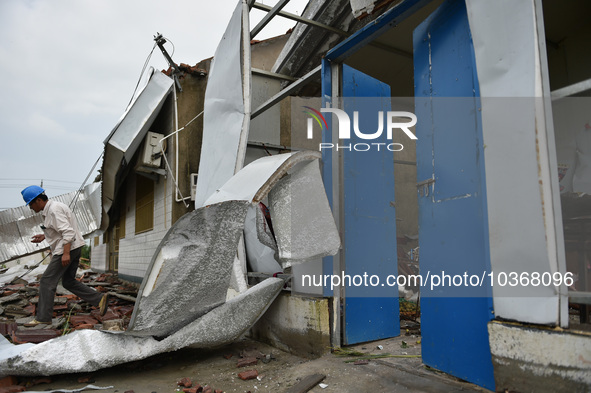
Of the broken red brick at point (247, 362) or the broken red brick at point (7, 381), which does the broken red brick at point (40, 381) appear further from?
the broken red brick at point (247, 362)

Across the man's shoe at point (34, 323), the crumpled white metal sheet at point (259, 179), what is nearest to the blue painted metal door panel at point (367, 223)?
the crumpled white metal sheet at point (259, 179)

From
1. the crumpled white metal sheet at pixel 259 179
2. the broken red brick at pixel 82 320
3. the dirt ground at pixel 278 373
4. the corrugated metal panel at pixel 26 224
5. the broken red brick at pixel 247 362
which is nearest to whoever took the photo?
the dirt ground at pixel 278 373

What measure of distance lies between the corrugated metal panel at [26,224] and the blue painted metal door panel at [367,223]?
7871mm

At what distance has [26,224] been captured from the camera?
9.77 meters

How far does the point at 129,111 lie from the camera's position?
694 centimetres

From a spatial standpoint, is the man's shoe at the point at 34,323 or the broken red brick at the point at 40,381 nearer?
the broken red brick at the point at 40,381

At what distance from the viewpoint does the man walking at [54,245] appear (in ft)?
16.3

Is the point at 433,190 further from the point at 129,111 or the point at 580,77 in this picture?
the point at 129,111

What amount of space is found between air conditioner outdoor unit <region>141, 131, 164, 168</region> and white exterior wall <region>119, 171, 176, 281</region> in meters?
0.37

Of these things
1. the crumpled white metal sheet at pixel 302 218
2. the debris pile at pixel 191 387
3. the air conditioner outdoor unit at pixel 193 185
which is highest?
the air conditioner outdoor unit at pixel 193 185

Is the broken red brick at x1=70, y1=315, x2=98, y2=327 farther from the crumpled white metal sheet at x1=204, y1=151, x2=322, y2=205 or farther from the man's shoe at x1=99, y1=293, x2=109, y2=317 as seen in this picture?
the crumpled white metal sheet at x1=204, y1=151, x2=322, y2=205

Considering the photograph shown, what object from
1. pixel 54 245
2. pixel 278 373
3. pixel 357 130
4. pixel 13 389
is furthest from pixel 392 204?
pixel 54 245

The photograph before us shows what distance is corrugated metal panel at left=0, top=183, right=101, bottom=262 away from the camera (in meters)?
9.53

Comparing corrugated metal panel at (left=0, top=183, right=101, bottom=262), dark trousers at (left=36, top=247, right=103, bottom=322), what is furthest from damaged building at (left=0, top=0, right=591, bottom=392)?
corrugated metal panel at (left=0, top=183, right=101, bottom=262)
